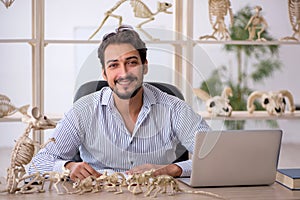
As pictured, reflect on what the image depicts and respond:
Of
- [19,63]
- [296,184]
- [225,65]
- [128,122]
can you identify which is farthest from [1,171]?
[296,184]

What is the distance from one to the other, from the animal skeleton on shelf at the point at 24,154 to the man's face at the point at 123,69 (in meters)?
0.24

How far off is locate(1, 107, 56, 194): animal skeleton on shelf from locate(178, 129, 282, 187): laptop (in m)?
0.44

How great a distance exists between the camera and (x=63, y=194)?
1.66 metres

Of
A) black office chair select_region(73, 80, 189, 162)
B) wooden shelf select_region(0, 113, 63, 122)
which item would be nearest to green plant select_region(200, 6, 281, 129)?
wooden shelf select_region(0, 113, 63, 122)

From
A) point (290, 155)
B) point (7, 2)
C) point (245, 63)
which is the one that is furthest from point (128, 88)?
point (290, 155)

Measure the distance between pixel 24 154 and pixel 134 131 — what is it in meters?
0.35

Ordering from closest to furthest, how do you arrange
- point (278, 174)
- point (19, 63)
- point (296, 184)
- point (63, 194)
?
point (63, 194)
point (296, 184)
point (278, 174)
point (19, 63)

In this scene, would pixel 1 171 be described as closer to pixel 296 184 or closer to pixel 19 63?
pixel 19 63

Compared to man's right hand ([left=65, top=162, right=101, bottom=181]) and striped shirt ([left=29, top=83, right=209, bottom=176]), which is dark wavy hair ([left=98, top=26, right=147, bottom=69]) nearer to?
striped shirt ([left=29, top=83, right=209, bottom=176])

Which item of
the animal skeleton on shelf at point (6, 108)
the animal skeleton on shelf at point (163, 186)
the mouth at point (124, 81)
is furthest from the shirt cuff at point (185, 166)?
the animal skeleton on shelf at point (6, 108)

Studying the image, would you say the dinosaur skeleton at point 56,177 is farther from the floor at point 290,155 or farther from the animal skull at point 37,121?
the floor at point 290,155

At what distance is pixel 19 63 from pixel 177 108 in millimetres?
2970

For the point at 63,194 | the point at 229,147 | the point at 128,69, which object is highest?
the point at 128,69

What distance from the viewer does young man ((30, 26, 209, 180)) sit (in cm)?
181
